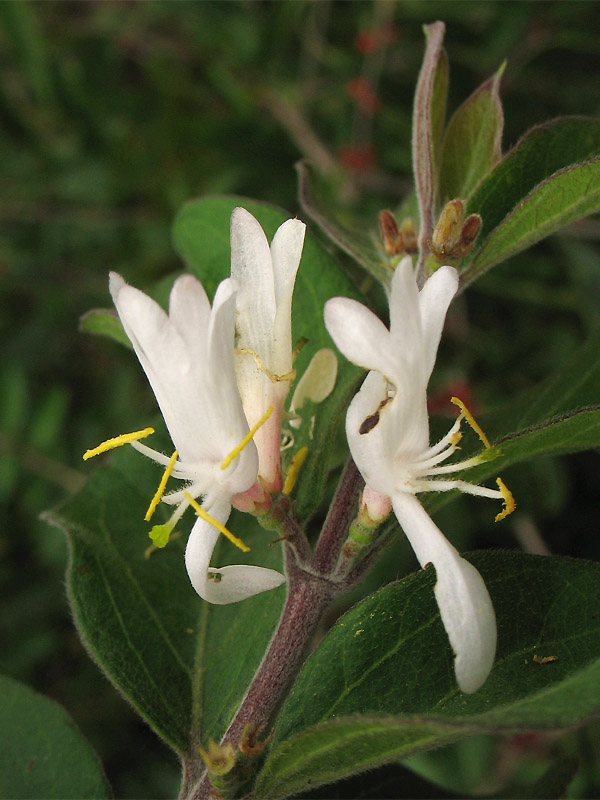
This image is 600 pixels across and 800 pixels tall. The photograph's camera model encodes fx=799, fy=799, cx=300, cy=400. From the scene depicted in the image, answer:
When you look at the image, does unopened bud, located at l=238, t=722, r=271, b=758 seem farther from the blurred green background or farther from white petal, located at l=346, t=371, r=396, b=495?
the blurred green background

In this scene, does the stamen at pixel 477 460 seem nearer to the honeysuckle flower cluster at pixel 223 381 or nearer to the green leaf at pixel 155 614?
the honeysuckle flower cluster at pixel 223 381

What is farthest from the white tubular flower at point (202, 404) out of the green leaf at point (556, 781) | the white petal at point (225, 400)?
the green leaf at point (556, 781)

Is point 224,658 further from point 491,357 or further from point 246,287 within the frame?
point 491,357

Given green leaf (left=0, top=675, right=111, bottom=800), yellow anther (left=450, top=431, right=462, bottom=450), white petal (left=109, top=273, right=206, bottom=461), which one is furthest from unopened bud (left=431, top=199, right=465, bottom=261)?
green leaf (left=0, top=675, right=111, bottom=800)

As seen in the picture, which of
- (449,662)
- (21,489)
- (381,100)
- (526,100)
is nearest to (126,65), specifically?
(381,100)

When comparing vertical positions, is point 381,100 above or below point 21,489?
above

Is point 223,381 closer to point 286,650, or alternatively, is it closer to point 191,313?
point 191,313
